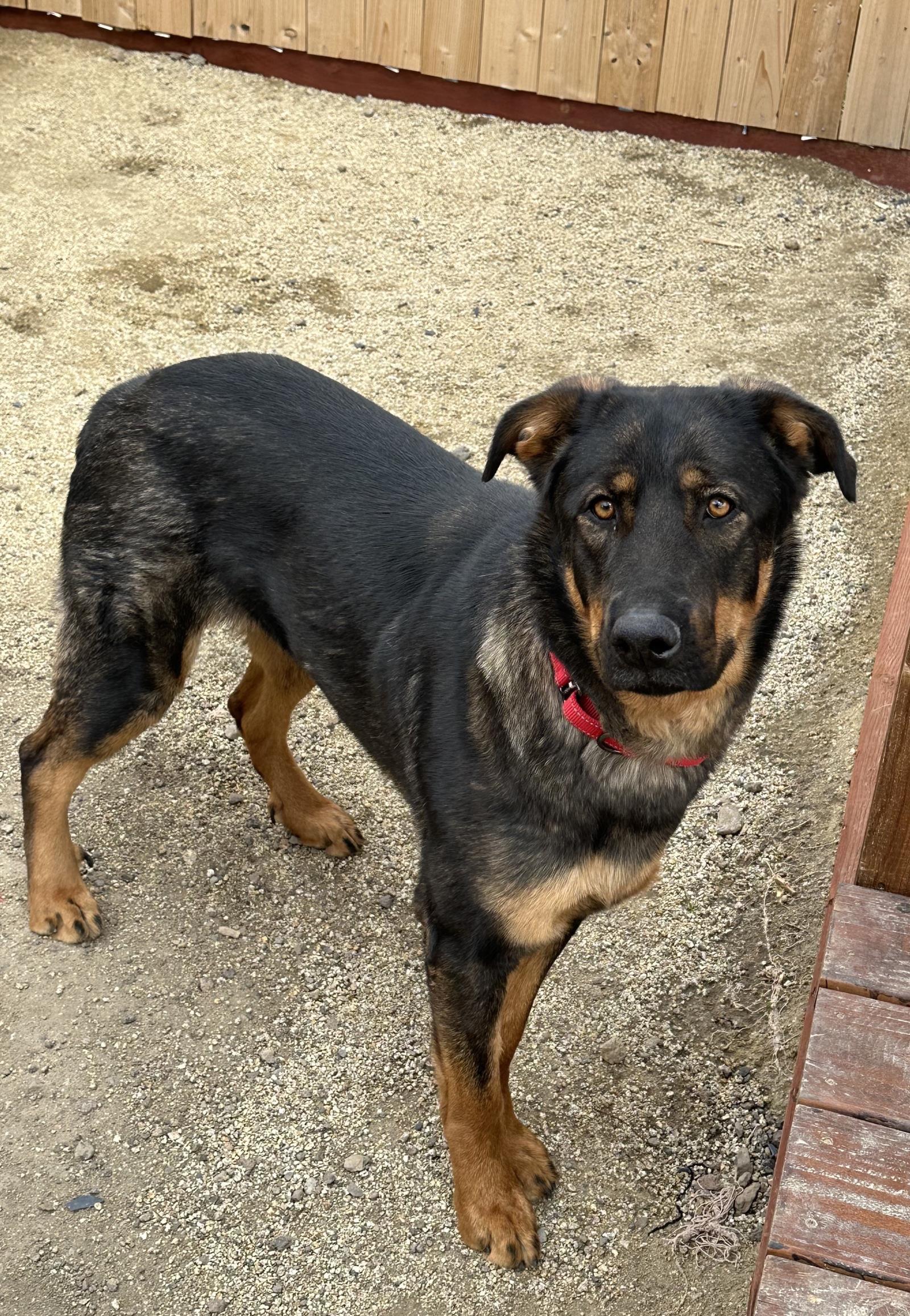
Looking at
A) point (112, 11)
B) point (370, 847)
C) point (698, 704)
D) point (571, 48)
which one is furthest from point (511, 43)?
point (698, 704)

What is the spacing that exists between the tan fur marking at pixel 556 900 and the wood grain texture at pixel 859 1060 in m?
0.60

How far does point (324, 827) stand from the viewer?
481cm

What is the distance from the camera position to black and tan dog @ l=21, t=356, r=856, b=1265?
3.08m

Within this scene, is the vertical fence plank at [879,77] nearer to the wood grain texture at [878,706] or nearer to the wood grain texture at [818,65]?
the wood grain texture at [818,65]

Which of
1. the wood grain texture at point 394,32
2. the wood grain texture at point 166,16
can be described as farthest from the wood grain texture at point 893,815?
the wood grain texture at point 166,16

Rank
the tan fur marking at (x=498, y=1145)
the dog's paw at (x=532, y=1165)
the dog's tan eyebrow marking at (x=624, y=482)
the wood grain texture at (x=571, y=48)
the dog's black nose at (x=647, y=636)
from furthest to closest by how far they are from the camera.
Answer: the wood grain texture at (x=571, y=48) → the dog's paw at (x=532, y=1165) → the tan fur marking at (x=498, y=1145) → the dog's tan eyebrow marking at (x=624, y=482) → the dog's black nose at (x=647, y=636)

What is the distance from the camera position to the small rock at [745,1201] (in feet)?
12.3

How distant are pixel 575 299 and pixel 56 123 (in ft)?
12.8

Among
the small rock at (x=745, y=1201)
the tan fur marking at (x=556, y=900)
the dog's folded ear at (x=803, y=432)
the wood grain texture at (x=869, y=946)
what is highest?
the dog's folded ear at (x=803, y=432)

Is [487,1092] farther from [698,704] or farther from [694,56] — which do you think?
[694,56]

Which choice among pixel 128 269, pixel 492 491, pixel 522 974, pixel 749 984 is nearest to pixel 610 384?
pixel 492 491

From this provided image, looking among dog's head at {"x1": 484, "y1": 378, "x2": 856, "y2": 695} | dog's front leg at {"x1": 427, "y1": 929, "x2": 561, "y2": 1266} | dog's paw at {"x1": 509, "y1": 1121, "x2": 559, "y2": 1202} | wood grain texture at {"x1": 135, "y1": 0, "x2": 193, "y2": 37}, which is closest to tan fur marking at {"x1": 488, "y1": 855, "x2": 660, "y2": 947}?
dog's front leg at {"x1": 427, "y1": 929, "x2": 561, "y2": 1266}

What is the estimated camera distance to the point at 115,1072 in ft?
13.4

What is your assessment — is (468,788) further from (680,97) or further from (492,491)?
(680,97)
